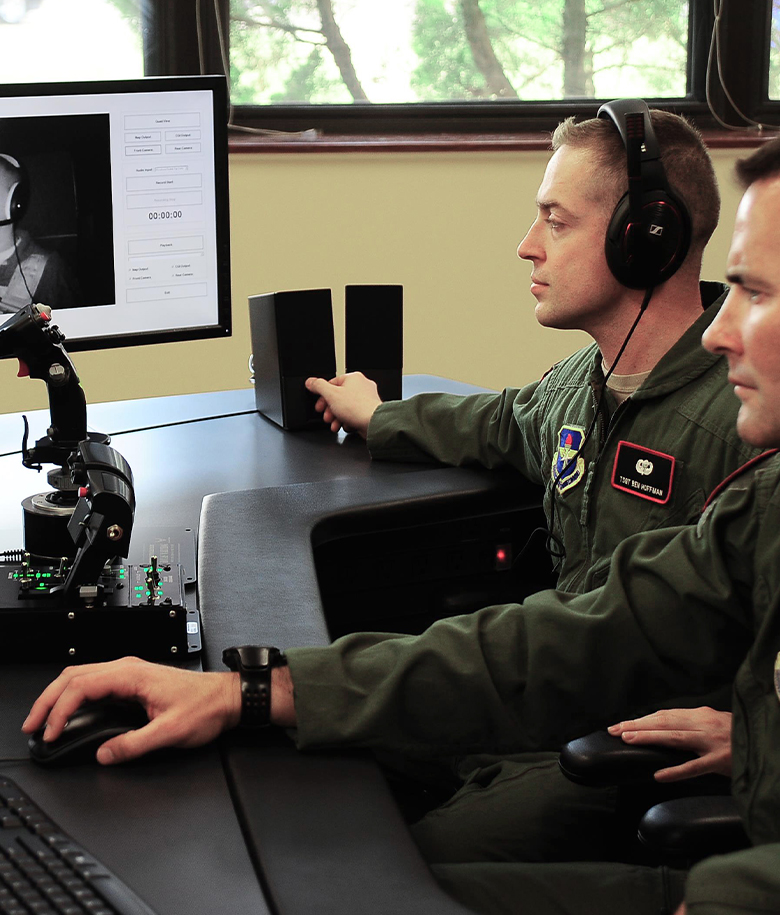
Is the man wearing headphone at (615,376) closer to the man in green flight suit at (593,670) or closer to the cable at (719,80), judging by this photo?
the man in green flight suit at (593,670)

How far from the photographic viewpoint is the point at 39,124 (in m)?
1.36

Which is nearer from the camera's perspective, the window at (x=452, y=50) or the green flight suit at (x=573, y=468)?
the green flight suit at (x=573, y=468)

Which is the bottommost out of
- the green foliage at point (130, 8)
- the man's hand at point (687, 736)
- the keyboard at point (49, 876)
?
the man's hand at point (687, 736)

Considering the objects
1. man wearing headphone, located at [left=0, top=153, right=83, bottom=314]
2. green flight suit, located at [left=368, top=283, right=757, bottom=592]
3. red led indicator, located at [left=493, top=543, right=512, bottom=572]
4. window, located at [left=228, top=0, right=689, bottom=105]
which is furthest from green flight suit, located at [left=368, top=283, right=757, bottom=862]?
window, located at [left=228, top=0, right=689, bottom=105]

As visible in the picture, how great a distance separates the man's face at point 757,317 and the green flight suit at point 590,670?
0.08m

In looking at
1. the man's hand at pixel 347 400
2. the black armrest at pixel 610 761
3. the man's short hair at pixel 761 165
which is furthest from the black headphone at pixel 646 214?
the black armrest at pixel 610 761

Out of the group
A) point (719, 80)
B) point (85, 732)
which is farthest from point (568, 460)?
point (719, 80)

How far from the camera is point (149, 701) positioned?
0.79 metres

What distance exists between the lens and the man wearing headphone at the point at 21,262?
1343 mm

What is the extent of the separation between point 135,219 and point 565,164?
0.57 meters

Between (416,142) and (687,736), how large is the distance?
1.99 m

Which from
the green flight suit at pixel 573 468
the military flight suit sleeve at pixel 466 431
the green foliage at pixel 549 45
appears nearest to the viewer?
the green flight suit at pixel 573 468

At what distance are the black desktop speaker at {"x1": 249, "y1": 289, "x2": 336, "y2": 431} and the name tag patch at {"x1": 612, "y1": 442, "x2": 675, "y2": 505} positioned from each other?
598mm

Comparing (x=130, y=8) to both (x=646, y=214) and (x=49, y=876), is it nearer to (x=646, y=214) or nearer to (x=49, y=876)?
(x=646, y=214)
